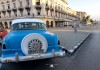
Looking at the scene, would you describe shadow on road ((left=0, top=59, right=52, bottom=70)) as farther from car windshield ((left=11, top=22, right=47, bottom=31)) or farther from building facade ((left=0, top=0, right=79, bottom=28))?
building facade ((left=0, top=0, right=79, bottom=28))

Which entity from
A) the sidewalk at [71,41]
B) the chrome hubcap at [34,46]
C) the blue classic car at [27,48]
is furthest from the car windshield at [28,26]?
the sidewalk at [71,41]

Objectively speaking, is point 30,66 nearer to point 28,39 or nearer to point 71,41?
point 28,39

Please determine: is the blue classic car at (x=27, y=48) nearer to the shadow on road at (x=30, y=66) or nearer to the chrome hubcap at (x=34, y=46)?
the chrome hubcap at (x=34, y=46)

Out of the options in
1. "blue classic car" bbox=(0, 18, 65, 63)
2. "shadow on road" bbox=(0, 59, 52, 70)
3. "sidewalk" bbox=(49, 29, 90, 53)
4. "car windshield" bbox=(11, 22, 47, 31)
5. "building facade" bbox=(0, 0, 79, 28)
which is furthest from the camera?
"building facade" bbox=(0, 0, 79, 28)

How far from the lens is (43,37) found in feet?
23.0

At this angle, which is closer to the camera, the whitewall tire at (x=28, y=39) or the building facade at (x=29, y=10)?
the whitewall tire at (x=28, y=39)

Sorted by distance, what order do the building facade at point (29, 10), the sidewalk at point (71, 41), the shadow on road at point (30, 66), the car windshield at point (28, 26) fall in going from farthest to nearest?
the building facade at point (29, 10) < the sidewalk at point (71, 41) < the car windshield at point (28, 26) < the shadow on road at point (30, 66)

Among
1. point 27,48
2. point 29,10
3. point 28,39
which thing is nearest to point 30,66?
point 27,48

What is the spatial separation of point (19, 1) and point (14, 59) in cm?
5650

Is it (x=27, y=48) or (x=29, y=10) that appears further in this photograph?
(x=29, y=10)

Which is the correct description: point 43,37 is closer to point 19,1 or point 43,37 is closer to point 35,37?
point 35,37

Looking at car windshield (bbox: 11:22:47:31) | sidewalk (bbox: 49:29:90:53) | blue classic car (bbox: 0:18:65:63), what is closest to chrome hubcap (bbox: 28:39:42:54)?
blue classic car (bbox: 0:18:65:63)

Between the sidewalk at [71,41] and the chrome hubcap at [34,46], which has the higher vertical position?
the chrome hubcap at [34,46]

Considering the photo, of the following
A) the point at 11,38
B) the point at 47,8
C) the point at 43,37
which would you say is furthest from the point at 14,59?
the point at 47,8
